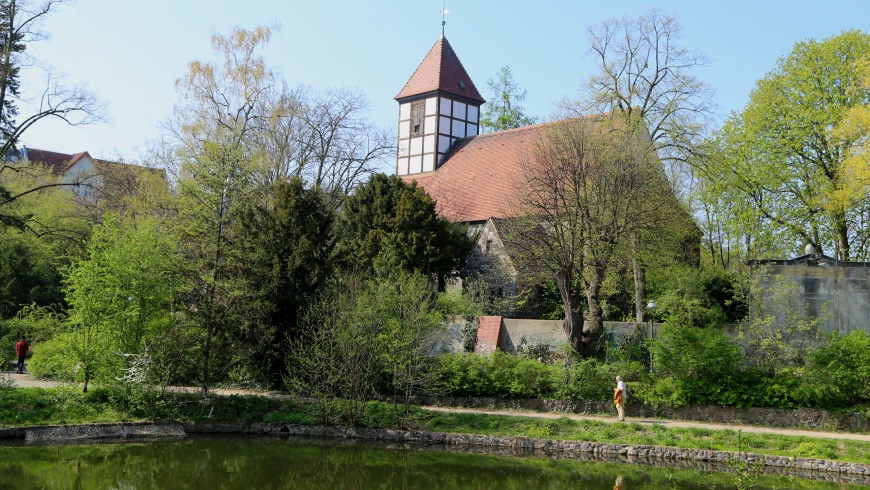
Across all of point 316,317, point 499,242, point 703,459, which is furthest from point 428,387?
point 499,242

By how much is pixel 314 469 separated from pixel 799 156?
20824 mm

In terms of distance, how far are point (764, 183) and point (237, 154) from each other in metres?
18.4

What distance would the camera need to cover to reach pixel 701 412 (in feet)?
66.7

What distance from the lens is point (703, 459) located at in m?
17.5

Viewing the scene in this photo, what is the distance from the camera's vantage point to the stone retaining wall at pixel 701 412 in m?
19.0

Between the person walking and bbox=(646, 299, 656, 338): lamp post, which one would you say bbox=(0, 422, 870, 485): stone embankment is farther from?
bbox=(646, 299, 656, 338): lamp post

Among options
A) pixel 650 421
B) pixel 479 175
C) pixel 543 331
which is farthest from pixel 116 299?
pixel 479 175

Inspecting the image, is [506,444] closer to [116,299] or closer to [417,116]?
[116,299]

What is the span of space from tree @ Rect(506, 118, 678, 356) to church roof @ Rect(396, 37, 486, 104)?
18527mm

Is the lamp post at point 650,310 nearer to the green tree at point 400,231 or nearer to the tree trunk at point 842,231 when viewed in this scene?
the tree trunk at point 842,231

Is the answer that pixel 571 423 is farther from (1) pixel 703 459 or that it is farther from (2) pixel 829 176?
(2) pixel 829 176

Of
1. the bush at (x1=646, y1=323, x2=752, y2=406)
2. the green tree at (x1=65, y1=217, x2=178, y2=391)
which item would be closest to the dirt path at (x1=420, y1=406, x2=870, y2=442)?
the bush at (x1=646, y1=323, x2=752, y2=406)

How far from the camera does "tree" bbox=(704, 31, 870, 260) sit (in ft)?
89.3

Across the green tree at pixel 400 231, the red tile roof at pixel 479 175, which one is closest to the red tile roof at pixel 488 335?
the green tree at pixel 400 231
